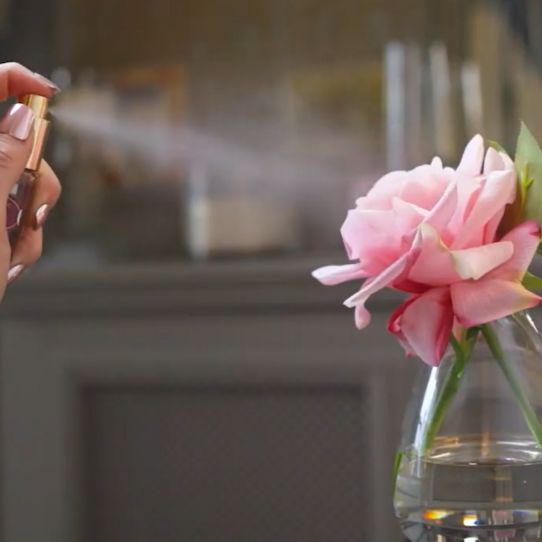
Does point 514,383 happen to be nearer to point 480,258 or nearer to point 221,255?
point 480,258

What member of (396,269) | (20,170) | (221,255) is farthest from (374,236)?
(221,255)

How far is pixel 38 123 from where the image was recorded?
50 cm

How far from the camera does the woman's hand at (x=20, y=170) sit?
49 centimetres

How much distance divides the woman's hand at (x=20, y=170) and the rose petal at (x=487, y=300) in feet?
0.61

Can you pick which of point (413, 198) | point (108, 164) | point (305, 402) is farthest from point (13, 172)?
point (108, 164)

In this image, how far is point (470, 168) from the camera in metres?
0.45

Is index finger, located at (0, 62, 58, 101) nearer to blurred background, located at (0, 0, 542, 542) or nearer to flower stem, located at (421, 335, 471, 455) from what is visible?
flower stem, located at (421, 335, 471, 455)

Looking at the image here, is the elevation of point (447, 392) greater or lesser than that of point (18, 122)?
lesser

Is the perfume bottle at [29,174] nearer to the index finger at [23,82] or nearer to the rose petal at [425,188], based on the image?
the index finger at [23,82]

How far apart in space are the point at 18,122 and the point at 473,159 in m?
0.19

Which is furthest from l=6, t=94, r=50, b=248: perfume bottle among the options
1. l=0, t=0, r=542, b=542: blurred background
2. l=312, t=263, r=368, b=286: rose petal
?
l=0, t=0, r=542, b=542: blurred background

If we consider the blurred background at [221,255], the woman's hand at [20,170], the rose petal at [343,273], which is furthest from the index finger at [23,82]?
the blurred background at [221,255]

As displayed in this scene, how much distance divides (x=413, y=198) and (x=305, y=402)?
2.41ft

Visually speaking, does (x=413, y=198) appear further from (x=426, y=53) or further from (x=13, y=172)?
(x=426, y=53)
